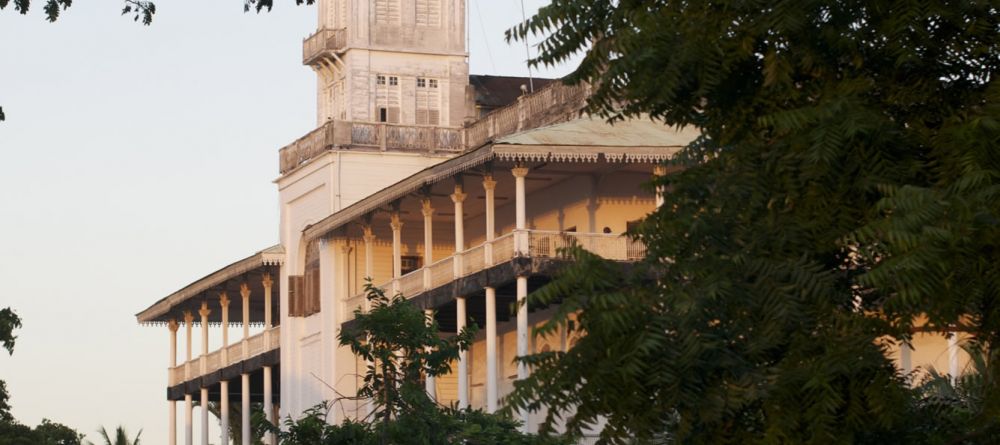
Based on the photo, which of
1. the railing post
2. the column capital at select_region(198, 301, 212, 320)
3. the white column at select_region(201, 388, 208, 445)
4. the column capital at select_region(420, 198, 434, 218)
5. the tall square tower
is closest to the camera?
the column capital at select_region(420, 198, 434, 218)

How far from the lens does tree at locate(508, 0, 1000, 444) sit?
11.7m

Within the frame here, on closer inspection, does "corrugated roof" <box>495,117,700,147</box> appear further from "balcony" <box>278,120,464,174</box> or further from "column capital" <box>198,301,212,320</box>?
"column capital" <box>198,301,212,320</box>

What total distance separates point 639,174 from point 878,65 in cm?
2730

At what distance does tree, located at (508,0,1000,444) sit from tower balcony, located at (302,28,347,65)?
125 feet

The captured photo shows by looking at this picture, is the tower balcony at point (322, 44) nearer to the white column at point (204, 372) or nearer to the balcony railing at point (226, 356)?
the balcony railing at point (226, 356)

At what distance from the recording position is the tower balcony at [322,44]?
1999 inches

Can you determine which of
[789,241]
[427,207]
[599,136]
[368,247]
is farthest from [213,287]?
[789,241]

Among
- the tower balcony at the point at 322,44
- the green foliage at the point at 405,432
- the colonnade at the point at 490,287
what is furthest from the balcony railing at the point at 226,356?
the green foliage at the point at 405,432

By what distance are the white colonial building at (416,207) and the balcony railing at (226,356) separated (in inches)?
2.5

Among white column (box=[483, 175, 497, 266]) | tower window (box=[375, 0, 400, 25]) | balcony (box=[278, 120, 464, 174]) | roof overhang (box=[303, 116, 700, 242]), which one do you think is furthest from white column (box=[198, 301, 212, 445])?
white column (box=[483, 175, 497, 266])

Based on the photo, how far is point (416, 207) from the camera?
44.7m

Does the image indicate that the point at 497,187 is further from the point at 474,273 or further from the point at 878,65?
the point at 878,65

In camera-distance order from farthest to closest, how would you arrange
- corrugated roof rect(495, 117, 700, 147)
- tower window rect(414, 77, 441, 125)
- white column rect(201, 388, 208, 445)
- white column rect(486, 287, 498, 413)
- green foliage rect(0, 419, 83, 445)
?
green foliage rect(0, 419, 83, 445) → white column rect(201, 388, 208, 445) → tower window rect(414, 77, 441, 125) → white column rect(486, 287, 498, 413) → corrugated roof rect(495, 117, 700, 147)

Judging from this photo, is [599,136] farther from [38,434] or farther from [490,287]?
[38,434]
